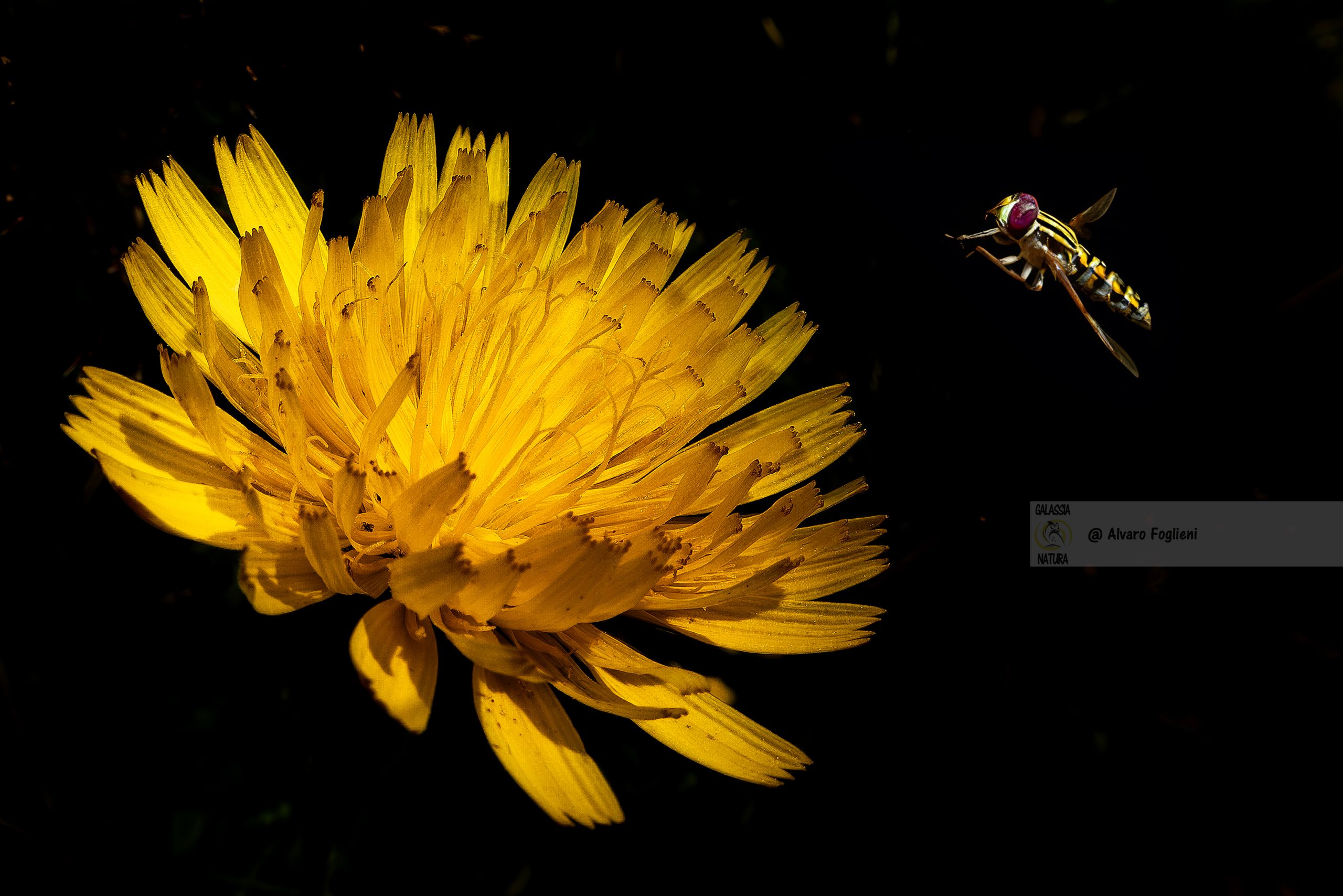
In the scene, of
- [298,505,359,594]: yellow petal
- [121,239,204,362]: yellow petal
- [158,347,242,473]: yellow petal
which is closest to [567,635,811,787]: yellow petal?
[298,505,359,594]: yellow petal

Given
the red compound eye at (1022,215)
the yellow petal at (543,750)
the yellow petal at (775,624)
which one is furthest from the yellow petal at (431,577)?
the red compound eye at (1022,215)

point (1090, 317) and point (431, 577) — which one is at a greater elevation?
point (1090, 317)

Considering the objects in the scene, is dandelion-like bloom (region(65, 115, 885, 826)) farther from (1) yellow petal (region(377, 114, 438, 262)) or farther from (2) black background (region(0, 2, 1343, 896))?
(2) black background (region(0, 2, 1343, 896))

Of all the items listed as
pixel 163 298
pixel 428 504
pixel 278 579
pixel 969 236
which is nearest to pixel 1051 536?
pixel 969 236

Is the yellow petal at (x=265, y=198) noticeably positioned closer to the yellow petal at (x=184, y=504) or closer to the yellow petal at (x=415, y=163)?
the yellow petal at (x=415, y=163)

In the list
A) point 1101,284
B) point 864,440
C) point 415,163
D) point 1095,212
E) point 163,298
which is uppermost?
point 1095,212

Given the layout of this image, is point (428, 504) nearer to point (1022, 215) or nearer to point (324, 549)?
point (324, 549)

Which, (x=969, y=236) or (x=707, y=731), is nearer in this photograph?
(x=707, y=731)
